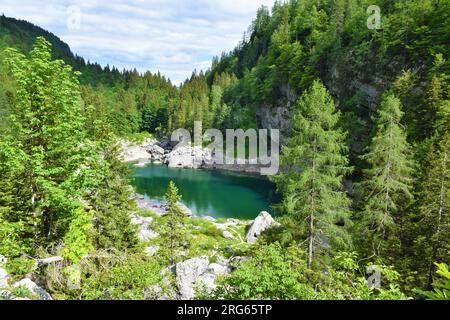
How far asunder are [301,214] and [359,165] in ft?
105

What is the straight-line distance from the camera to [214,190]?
230 ft

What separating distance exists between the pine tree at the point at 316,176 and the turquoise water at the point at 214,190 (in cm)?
3172

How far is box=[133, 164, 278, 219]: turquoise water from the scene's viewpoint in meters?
57.2

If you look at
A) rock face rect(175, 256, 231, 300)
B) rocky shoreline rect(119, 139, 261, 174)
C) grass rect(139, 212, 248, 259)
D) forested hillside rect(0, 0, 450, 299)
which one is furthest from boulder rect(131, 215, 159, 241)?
rocky shoreline rect(119, 139, 261, 174)

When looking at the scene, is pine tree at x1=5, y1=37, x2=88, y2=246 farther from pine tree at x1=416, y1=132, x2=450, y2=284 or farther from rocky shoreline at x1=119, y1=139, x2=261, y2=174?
rocky shoreline at x1=119, y1=139, x2=261, y2=174

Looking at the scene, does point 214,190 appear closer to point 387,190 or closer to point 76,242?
point 387,190

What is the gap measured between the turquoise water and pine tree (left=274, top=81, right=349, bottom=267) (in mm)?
31719

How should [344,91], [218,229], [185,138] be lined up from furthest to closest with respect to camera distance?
[185,138], [344,91], [218,229]

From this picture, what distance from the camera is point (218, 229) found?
1638 inches

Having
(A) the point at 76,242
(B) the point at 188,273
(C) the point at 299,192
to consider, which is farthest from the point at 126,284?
(C) the point at 299,192

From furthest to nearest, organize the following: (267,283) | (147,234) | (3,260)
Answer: (147,234) < (3,260) < (267,283)

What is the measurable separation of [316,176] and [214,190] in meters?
50.0
